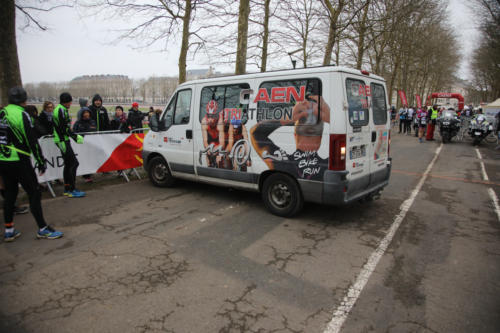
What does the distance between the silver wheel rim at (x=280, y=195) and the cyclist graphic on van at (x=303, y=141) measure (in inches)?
13.4

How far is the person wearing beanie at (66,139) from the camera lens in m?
5.92

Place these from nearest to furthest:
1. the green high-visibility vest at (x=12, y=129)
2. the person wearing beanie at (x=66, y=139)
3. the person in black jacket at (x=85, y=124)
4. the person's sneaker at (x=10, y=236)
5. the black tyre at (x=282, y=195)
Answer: the green high-visibility vest at (x=12, y=129) < the person's sneaker at (x=10, y=236) < the black tyre at (x=282, y=195) < the person wearing beanie at (x=66, y=139) < the person in black jacket at (x=85, y=124)

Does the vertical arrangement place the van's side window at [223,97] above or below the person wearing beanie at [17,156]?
above

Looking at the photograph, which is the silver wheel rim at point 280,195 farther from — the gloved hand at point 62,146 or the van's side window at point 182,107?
the gloved hand at point 62,146

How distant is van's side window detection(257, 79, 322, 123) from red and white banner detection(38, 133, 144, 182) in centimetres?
436

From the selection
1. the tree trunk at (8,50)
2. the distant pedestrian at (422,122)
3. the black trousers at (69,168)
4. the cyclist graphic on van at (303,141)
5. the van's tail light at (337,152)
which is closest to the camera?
the van's tail light at (337,152)

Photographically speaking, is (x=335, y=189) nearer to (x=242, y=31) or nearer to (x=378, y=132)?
(x=378, y=132)

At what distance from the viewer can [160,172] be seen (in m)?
7.01

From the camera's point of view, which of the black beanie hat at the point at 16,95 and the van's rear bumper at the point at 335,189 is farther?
the van's rear bumper at the point at 335,189

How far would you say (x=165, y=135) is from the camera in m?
6.60

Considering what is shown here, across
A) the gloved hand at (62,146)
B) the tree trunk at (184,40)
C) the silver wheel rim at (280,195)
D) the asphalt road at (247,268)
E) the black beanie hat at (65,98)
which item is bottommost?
the asphalt road at (247,268)

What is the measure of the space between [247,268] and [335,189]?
1749 mm

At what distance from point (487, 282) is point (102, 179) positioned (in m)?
7.85

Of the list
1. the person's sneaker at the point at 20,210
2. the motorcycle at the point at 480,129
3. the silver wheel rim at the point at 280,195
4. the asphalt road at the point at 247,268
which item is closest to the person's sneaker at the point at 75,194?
the asphalt road at the point at 247,268
